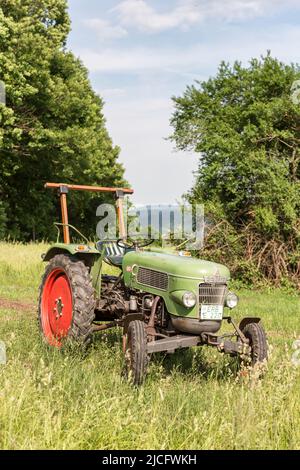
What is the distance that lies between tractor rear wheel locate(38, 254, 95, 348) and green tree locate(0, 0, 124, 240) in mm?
14238

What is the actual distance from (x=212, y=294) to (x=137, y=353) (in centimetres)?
94

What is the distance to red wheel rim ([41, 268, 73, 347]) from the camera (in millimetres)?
6352

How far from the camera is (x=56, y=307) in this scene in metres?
6.56

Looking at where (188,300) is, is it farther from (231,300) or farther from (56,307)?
(56,307)

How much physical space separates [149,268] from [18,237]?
19.8 meters

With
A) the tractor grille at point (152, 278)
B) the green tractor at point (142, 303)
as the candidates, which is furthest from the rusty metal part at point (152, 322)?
the tractor grille at point (152, 278)

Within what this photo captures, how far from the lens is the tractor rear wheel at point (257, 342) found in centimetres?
551

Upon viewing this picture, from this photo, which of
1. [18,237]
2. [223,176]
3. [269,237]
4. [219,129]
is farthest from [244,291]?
[18,237]

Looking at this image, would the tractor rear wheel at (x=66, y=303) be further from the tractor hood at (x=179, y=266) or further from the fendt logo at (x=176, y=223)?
the fendt logo at (x=176, y=223)

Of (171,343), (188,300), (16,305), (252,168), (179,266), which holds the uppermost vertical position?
(252,168)

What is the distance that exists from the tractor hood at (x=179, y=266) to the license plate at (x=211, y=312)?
0.27 meters

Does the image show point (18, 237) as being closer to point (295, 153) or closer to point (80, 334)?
point (295, 153)

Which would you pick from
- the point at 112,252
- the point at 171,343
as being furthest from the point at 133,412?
the point at 112,252

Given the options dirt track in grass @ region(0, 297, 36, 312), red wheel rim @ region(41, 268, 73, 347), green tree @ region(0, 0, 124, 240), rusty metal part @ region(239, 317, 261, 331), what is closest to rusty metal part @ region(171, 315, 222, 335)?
rusty metal part @ region(239, 317, 261, 331)
